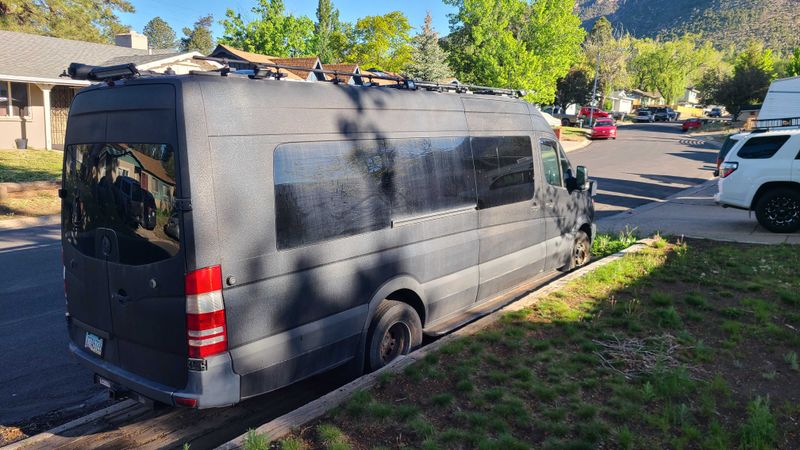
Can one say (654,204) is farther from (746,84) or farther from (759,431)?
(746,84)

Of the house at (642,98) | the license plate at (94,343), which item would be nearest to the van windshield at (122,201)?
the license plate at (94,343)

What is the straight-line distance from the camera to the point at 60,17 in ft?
146

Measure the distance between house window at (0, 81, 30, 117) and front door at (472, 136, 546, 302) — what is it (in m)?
23.8

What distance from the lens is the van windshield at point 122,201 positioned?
3.66 m

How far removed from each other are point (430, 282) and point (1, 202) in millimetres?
14190

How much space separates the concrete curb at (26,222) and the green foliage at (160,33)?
4609 inches

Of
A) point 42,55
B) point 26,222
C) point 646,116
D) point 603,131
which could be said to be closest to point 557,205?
point 26,222

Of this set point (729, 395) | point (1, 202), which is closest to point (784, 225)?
point (729, 395)

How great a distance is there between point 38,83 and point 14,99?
56.0 inches

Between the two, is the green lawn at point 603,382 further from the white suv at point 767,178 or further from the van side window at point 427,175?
the white suv at point 767,178

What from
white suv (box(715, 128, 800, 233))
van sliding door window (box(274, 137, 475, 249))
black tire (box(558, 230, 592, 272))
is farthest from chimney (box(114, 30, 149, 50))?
van sliding door window (box(274, 137, 475, 249))

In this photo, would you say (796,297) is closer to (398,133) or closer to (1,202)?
(398,133)

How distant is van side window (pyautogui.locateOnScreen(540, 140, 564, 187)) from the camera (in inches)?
275

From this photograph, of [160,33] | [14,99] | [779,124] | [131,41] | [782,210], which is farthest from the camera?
[160,33]
